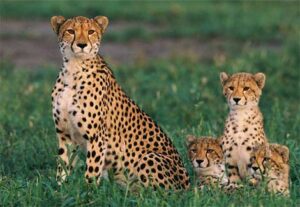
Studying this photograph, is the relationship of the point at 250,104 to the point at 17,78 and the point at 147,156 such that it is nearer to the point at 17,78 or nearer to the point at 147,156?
the point at 147,156

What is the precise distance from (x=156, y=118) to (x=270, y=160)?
3599mm

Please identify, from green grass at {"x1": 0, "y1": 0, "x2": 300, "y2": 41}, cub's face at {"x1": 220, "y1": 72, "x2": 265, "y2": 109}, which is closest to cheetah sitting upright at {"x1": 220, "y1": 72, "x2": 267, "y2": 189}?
cub's face at {"x1": 220, "y1": 72, "x2": 265, "y2": 109}

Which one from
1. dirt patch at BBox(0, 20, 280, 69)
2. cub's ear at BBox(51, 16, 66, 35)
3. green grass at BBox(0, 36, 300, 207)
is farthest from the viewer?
dirt patch at BBox(0, 20, 280, 69)

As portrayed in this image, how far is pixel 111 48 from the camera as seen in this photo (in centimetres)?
1549

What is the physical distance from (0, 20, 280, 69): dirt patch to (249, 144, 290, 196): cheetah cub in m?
7.40

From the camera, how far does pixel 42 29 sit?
17047 millimetres

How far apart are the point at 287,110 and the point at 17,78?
3.67 metres

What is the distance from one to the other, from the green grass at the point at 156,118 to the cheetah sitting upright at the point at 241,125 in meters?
0.39

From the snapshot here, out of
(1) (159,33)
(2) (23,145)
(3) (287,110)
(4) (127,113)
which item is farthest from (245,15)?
(4) (127,113)

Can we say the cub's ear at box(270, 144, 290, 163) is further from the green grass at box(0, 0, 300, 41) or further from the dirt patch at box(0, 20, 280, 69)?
the green grass at box(0, 0, 300, 41)

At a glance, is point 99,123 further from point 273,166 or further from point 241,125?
point 273,166

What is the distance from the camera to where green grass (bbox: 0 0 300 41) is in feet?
52.9

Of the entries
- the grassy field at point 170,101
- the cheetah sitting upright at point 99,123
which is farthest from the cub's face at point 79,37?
the grassy field at point 170,101

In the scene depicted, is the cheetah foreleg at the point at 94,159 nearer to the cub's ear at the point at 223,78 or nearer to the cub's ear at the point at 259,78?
the cub's ear at the point at 223,78
